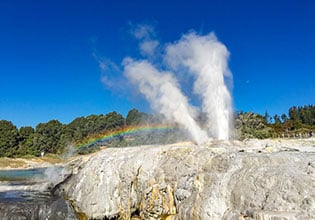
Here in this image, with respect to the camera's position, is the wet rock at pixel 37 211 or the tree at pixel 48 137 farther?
the tree at pixel 48 137

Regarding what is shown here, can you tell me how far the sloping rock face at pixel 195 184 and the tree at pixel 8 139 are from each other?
73510 millimetres

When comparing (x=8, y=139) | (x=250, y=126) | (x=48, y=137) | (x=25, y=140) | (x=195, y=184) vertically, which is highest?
(x=48, y=137)

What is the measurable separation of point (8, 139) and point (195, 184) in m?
82.6

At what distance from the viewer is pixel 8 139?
81.1m

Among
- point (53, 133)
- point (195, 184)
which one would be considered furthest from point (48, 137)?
point (195, 184)

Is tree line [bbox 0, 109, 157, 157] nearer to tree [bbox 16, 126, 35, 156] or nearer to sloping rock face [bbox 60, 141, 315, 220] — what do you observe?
tree [bbox 16, 126, 35, 156]

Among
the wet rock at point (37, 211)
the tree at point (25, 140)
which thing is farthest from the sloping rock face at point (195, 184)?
the tree at point (25, 140)

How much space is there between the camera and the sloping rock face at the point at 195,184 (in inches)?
256

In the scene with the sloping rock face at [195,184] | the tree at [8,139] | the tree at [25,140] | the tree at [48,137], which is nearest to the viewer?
the sloping rock face at [195,184]

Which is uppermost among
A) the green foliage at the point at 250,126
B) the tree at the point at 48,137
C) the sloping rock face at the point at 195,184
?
the tree at the point at 48,137

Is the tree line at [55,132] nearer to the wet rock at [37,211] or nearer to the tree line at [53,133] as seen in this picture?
the tree line at [53,133]

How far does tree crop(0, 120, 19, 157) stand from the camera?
78400mm

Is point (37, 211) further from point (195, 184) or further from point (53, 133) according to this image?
point (53, 133)

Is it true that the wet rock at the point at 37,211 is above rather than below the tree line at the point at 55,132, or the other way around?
below
